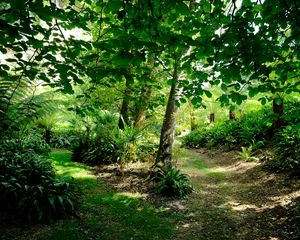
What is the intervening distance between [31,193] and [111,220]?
1.38 m

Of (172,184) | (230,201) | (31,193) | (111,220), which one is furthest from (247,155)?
(31,193)

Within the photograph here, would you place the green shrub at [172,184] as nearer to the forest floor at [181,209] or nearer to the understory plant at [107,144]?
the forest floor at [181,209]

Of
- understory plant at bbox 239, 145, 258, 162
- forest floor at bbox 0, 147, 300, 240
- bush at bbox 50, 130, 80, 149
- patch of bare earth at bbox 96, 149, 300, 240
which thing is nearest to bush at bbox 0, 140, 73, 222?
forest floor at bbox 0, 147, 300, 240

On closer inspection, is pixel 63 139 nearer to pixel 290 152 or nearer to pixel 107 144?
pixel 107 144

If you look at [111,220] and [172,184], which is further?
[172,184]

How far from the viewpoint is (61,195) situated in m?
4.57

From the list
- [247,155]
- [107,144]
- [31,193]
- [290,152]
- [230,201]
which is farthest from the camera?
[247,155]

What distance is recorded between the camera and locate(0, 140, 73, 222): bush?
4.05 metres

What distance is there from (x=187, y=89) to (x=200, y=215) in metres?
2.89

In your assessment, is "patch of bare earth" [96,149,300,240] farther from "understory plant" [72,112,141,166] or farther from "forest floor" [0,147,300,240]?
"understory plant" [72,112,141,166]

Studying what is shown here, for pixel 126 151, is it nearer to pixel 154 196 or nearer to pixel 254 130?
pixel 154 196

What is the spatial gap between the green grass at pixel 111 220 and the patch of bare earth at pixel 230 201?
0.29 metres

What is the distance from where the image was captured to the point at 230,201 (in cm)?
575

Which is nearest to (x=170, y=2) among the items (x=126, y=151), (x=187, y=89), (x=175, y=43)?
(x=175, y=43)
